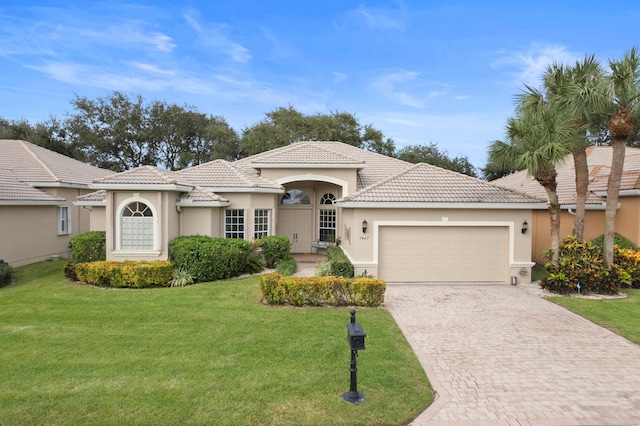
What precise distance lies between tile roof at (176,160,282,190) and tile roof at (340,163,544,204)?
5.01 m

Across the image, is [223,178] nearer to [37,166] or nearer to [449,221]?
[449,221]

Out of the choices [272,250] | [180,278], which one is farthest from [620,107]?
[180,278]

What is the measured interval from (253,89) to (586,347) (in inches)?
976

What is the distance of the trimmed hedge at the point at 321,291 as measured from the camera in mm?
9359

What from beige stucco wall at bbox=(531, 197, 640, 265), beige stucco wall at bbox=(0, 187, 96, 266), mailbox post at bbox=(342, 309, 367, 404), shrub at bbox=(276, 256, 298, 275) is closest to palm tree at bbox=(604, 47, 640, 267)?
beige stucco wall at bbox=(531, 197, 640, 265)

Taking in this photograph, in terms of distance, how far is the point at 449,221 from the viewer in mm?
12344

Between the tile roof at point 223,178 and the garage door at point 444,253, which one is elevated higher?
the tile roof at point 223,178

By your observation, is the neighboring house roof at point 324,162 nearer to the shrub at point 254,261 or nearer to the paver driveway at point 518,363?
the shrub at point 254,261

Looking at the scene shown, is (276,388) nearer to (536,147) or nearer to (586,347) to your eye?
(586,347)

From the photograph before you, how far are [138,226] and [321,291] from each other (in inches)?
306

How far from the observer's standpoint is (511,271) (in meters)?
12.3

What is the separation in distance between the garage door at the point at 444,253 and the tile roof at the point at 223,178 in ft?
20.6

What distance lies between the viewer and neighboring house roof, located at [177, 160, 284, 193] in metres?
15.2

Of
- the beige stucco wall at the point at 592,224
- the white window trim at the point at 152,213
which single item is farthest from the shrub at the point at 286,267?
the beige stucco wall at the point at 592,224
